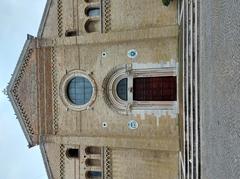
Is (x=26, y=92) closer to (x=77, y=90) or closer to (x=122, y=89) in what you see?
(x=77, y=90)

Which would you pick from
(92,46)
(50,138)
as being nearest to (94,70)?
(92,46)

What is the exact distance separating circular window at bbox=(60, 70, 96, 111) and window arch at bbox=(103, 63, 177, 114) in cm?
103

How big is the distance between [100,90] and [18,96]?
4524mm

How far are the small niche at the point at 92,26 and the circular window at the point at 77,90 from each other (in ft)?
6.75

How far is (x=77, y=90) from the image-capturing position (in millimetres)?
21281

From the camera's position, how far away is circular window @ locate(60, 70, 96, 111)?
2067cm

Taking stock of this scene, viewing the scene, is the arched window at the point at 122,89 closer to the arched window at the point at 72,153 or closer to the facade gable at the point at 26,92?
the arched window at the point at 72,153

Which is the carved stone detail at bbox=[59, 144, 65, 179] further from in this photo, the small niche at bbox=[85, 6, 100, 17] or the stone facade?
the small niche at bbox=[85, 6, 100, 17]

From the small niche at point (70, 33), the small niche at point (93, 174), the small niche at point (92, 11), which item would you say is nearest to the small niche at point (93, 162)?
the small niche at point (93, 174)

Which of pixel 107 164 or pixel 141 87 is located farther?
pixel 107 164

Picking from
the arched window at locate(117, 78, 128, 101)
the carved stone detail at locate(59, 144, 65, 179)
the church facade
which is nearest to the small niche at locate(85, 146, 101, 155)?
the church facade

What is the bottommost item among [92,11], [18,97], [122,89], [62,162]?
[62,162]

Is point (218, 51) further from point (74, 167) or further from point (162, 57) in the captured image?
point (74, 167)

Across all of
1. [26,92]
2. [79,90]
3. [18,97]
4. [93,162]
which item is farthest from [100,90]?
[18,97]
